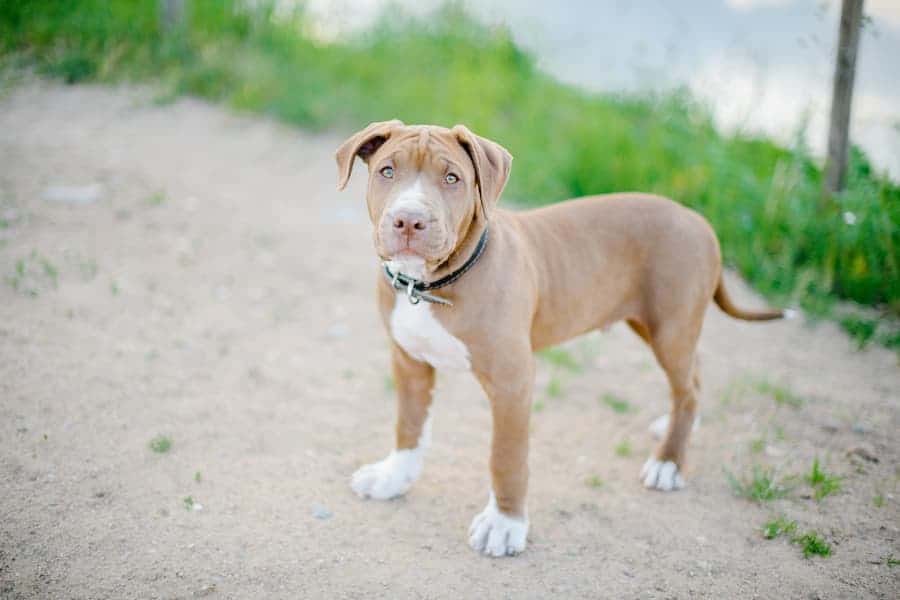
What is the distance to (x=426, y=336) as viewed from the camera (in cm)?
363

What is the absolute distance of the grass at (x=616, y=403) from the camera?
524 cm

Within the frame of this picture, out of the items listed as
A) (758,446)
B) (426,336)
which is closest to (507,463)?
(426,336)

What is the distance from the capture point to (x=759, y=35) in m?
7.78

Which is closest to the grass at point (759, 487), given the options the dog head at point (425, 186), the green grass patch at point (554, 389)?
the green grass patch at point (554, 389)

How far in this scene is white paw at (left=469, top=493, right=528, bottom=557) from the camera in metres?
3.74

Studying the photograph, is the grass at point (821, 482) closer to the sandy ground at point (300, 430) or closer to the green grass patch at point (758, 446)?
the sandy ground at point (300, 430)

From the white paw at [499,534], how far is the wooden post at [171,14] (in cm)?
755

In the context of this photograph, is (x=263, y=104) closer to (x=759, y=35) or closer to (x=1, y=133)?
(x=1, y=133)

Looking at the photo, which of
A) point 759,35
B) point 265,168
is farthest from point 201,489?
point 759,35

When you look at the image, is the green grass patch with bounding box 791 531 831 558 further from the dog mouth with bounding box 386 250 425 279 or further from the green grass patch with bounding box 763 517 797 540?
the dog mouth with bounding box 386 250 425 279

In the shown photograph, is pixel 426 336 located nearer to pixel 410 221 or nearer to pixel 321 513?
pixel 410 221

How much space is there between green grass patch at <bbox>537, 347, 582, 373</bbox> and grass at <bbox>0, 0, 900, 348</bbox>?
2018mm

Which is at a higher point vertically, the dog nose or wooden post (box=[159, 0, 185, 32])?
wooden post (box=[159, 0, 185, 32])

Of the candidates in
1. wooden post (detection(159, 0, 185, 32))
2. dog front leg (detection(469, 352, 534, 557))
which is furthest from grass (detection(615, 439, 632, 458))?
wooden post (detection(159, 0, 185, 32))
